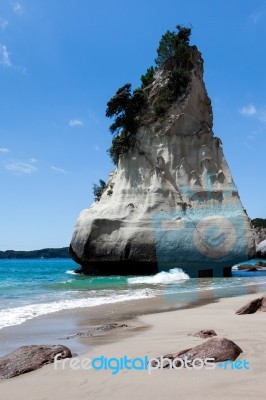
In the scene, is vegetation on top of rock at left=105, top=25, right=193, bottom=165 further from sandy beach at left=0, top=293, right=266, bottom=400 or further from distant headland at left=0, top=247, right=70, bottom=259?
distant headland at left=0, top=247, right=70, bottom=259

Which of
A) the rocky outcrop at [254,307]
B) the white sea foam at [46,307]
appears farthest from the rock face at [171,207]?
the rocky outcrop at [254,307]

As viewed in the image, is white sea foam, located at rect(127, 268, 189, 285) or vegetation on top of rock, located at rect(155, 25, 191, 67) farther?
vegetation on top of rock, located at rect(155, 25, 191, 67)

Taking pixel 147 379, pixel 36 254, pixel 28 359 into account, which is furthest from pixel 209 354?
pixel 36 254

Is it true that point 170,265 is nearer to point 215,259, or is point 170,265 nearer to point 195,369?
point 215,259

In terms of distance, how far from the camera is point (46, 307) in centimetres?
Result: 1218

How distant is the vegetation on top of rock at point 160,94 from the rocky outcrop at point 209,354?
26568 millimetres

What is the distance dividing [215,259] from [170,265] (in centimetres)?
270

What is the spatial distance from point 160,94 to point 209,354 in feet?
95.3

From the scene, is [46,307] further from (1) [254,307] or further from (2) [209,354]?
(2) [209,354]

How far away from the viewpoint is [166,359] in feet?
16.1

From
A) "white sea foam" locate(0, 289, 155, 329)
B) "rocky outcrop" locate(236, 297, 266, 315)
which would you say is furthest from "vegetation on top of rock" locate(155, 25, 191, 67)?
"rocky outcrop" locate(236, 297, 266, 315)

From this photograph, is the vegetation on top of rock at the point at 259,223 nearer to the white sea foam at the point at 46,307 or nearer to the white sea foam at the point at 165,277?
the white sea foam at the point at 165,277

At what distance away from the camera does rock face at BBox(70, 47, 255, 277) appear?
2612 cm

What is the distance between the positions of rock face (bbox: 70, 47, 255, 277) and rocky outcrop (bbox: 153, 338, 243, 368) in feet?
68.8
